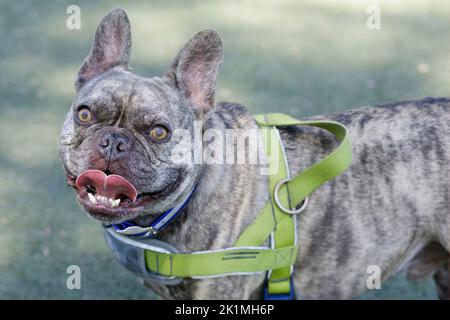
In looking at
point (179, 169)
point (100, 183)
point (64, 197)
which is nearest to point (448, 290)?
point (179, 169)

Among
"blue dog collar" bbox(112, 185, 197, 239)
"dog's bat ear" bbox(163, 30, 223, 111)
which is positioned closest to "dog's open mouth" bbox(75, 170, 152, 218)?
"blue dog collar" bbox(112, 185, 197, 239)

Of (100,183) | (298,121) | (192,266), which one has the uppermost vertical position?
(298,121)

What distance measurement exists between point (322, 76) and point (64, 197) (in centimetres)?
220

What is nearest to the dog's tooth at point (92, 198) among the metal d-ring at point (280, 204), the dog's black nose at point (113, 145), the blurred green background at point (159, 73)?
the dog's black nose at point (113, 145)

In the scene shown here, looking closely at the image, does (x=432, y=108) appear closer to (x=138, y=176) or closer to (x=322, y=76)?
(x=138, y=176)

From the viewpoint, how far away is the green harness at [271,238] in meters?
2.74

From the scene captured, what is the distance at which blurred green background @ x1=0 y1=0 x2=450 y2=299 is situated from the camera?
3.79 metres

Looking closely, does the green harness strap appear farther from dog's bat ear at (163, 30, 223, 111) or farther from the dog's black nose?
the dog's black nose

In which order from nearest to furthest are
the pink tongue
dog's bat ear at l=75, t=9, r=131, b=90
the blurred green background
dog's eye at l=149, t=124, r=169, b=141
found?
1. the pink tongue
2. dog's eye at l=149, t=124, r=169, b=141
3. dog's bat ear at l=75, t=9, r=131, b=90
4. the blurred green background

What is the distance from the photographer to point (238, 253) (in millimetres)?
2764

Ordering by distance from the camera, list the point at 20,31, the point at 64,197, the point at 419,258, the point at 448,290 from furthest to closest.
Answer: the point at 20,31 → the point at 64,197 → the point at 448,290 → the point at 419,258

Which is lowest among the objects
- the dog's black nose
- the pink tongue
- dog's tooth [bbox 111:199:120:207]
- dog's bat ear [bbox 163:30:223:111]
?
dog's tooth [bbox 111:199:120:207]

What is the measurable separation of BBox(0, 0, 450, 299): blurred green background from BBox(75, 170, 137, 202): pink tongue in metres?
1.21

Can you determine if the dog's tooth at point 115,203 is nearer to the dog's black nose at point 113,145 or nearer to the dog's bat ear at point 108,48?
the dog's black nose at point 113,145
